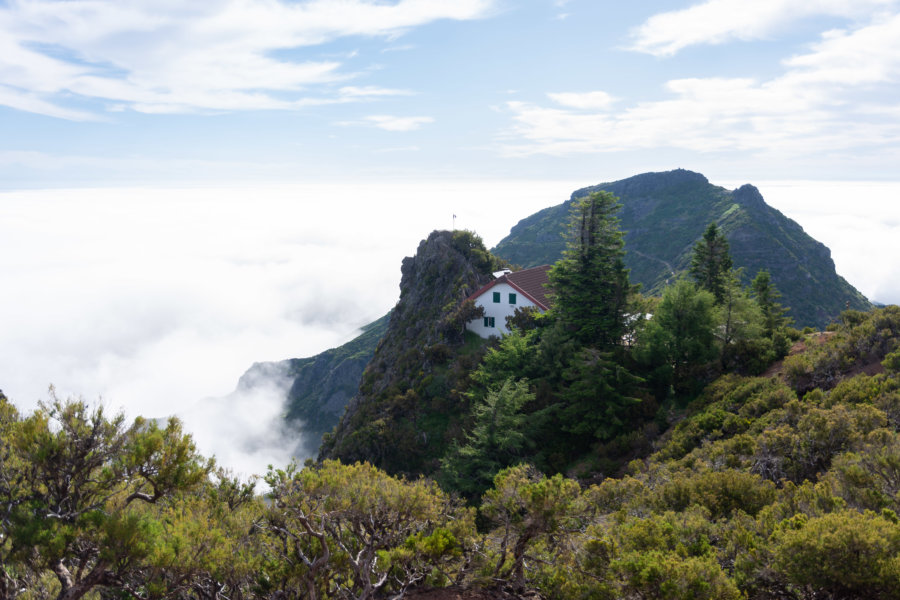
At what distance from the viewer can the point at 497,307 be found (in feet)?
152

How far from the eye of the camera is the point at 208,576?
9.91 meters

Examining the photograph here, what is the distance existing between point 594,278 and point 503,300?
46.9 ft

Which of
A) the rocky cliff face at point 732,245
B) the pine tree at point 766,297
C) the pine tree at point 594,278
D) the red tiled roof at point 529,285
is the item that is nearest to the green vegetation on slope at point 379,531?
the pine tree at point 594,278

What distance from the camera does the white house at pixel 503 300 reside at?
147 ft

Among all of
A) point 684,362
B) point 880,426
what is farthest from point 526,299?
point 880,426

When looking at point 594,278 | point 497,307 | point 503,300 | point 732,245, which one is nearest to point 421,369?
point 497,307

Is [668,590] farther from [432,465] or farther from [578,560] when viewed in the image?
[432,465]

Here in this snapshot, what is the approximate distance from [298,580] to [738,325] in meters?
29.7

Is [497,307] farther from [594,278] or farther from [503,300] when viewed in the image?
[594,278]

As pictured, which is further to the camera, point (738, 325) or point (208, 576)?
point (738, 325)

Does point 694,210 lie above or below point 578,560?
above

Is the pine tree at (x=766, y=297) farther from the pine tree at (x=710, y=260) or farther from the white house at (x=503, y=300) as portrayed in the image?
the white house at (x=503, y=300)

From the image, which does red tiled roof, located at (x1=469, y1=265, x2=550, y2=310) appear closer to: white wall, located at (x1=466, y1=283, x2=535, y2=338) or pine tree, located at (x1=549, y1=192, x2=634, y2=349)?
white wall, located at (x1=466, y1=283, x2=535, y2=338)

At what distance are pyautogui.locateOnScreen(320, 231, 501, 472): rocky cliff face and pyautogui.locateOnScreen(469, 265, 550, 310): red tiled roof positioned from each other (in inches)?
184
